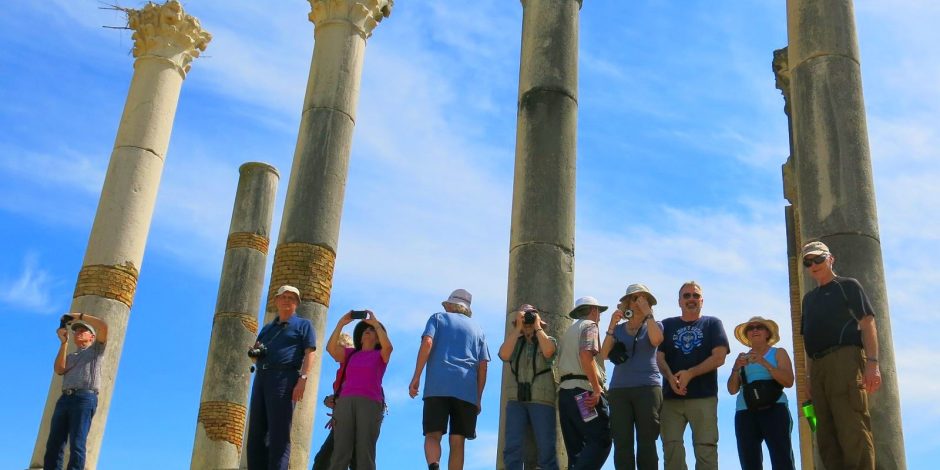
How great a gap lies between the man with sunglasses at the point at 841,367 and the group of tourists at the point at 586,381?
16 mm

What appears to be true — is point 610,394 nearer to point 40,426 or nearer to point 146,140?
point 40,426

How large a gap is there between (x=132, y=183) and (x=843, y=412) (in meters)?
12.3

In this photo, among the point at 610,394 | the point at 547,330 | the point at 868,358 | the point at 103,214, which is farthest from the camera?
the point at 103,214

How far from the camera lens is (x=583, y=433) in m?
8.77

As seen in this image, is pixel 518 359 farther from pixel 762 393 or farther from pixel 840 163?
pixel 840 163

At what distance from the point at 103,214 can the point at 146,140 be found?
1475 millimetres

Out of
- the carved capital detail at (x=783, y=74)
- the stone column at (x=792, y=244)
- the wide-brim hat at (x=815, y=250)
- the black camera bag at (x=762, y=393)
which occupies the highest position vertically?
the carved capital detail at (x=783, y=74)

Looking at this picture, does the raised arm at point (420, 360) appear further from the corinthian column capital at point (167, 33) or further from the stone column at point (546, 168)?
the corinthian column capital at point (167, 33)

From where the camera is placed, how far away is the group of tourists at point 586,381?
27.2 feet

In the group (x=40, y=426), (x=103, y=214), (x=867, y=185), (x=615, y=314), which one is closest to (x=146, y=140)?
(x=103, y=214)

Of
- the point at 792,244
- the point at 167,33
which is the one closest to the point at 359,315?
the point at 167,33

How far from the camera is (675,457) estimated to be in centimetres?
839

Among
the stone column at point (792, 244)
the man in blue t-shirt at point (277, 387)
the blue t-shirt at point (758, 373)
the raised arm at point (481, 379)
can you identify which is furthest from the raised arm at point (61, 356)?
the stone column at point (792, 244)

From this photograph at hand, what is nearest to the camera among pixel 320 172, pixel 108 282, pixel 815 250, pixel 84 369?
pixel 815 250
